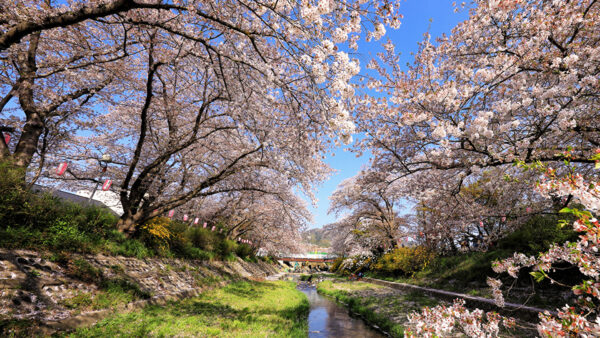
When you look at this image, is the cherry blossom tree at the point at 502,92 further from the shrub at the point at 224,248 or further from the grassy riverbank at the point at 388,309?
the shrub at the point at 224,248

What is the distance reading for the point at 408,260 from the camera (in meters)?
18.5

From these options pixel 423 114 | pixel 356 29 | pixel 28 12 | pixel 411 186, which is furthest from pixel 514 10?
pixel 28 12

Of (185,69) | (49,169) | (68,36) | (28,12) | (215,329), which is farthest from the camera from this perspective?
(49,169)

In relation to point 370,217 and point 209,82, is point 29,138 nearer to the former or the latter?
point 209,82

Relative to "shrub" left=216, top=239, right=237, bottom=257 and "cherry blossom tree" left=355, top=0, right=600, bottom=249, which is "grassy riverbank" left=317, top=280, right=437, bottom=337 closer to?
"cherry blossom tree" left=355, top=0, right=600, bottom=249

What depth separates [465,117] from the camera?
6.65m

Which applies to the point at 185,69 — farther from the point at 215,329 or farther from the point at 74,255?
the point at 215,329

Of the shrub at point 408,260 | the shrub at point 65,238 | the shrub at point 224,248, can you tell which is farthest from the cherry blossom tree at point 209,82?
the shrub at point 408,260

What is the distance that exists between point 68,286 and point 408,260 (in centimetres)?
1902

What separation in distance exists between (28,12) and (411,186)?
11.2 m

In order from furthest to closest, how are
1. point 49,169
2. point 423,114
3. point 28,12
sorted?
point 49,169 < point 423,114 < point 28,12

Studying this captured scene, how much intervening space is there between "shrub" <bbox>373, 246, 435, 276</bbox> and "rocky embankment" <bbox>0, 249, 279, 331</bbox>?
1579cm

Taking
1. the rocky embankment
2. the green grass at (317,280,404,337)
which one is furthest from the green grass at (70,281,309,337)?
the green grass at (317,280,404,337)

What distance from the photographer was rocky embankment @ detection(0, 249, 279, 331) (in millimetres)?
4320
